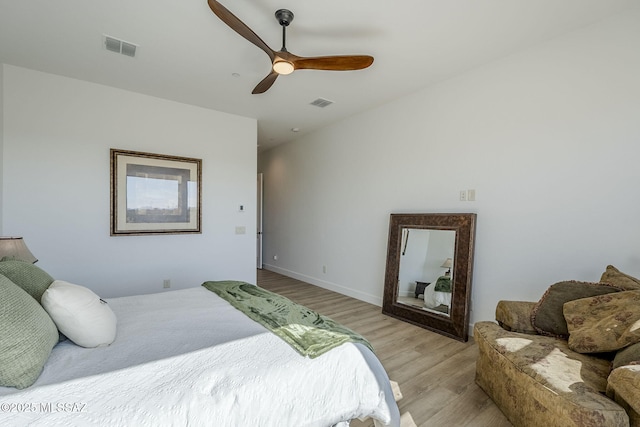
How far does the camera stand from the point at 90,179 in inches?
131

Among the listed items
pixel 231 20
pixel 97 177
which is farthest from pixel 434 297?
pixel 97 177

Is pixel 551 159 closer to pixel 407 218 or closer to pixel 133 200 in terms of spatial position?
pixel 407 218

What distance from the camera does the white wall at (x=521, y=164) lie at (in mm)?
2188

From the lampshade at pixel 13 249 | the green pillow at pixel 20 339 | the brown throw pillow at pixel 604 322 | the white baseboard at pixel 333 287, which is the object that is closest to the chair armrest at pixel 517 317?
the brown throw pillow at pixel 604 322

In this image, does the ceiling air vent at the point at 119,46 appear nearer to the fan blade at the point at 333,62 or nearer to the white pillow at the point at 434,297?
the fan blade at the point at 333,62

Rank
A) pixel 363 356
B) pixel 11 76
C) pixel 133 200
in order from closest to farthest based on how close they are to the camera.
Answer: pixel 363 356 < pixel 11 76 < pixel 133 200

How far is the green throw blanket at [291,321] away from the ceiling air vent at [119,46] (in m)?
2.30

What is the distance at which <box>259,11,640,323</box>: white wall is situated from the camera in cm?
219

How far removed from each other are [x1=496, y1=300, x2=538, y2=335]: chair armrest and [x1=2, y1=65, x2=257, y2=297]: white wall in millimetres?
3429

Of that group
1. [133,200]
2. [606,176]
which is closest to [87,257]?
[133,200]

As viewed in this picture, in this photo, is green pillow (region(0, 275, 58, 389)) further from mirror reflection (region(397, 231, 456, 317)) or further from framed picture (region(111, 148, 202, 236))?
mirror reflection (region(397, 231, 456, 317))

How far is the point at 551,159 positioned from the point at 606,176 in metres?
0.39

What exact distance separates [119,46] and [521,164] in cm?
385

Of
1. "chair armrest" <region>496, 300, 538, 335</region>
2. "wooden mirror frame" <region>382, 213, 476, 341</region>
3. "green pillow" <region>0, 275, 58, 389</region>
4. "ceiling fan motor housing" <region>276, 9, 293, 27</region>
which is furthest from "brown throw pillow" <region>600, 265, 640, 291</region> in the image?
"green pillow" <region>0, 275, 58, 389</region>
